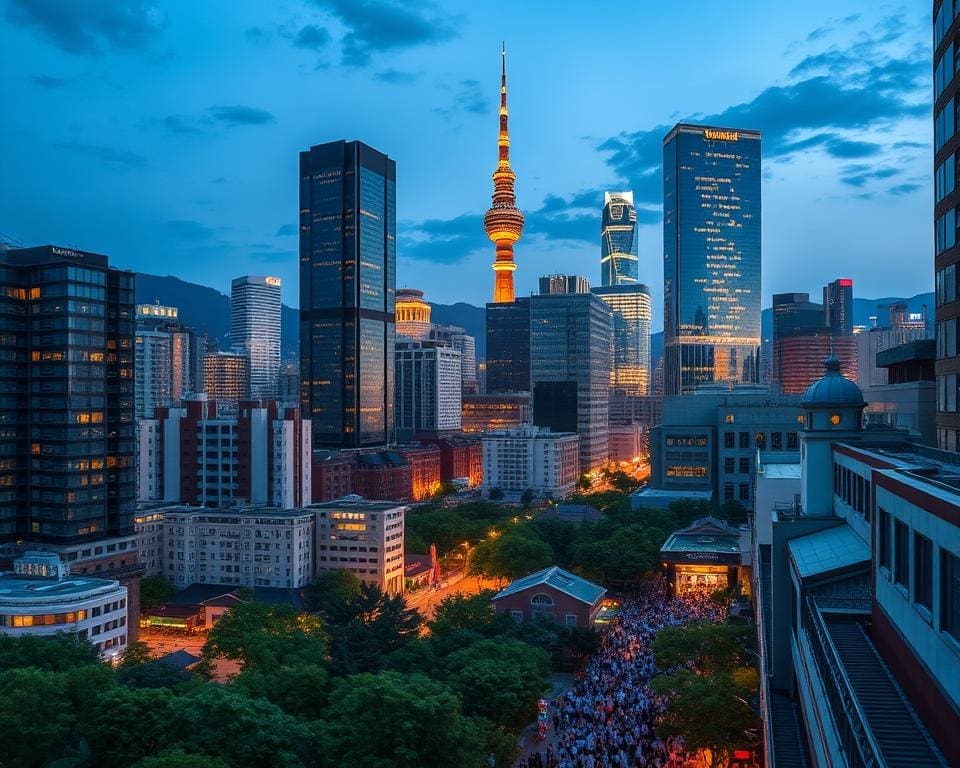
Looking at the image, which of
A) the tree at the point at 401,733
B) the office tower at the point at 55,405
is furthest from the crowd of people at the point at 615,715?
the office tower at the point at 55,405

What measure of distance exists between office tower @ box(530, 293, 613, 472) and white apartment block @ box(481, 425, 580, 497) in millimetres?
18967

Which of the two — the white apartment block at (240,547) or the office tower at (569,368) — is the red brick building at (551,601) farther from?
the office tower at (569,368)

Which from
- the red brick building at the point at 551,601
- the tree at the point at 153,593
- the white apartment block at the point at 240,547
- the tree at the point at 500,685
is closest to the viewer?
the tree at the point at 500,685

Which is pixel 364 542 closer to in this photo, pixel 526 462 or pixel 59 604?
pixel 59 604

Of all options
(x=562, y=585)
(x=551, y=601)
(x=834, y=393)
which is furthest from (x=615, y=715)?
(x=562, y=585)

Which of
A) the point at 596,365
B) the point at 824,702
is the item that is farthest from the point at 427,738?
the point at 596,365

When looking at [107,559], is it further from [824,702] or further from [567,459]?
[567,459]

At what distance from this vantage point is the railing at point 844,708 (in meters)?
11.9

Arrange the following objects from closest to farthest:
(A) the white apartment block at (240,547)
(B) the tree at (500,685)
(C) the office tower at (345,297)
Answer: (B) the tree at (500,685) < (A) the white apartment block at (240,547) < (C) the office tower at (345,297)

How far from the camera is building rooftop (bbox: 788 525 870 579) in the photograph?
77.9 ft

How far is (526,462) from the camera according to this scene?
145250mm

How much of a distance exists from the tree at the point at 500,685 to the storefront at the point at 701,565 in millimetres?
29291

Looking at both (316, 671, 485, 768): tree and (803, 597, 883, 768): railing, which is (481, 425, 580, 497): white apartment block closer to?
(316, 671, 485, 768): tree

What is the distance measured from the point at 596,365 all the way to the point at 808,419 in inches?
5625
